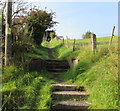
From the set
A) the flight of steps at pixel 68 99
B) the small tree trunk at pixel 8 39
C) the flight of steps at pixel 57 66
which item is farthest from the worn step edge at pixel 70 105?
the flight of steps at pixel 57 66

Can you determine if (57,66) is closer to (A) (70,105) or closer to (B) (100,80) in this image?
(B) (100,80)

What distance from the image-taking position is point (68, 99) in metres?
5.70

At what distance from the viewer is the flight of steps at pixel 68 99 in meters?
5.17

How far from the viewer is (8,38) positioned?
23.9 ft

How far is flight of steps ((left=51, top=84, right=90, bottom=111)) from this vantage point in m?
5.17

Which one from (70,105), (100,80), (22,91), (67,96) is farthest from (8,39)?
(100,80)

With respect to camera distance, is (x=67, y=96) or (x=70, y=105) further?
(x=67, y=96)

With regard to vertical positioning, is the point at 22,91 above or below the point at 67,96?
above

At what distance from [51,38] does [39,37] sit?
1683cm

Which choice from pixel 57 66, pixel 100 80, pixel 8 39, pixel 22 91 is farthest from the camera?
pixel 57 66

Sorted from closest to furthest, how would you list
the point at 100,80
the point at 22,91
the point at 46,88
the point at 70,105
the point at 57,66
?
the point at 70,105 < the point at 22,91 < the point at 100,80 < the point at 46,88 < the point at 57,66

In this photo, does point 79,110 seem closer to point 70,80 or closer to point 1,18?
point 70,80

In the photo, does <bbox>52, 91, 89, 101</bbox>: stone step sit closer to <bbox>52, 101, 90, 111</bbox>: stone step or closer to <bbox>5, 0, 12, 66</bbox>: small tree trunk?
<bbox>52, 101, 90, 111</bbox>: stone step

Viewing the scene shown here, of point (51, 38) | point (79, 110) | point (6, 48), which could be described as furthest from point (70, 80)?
point (51, 38)
